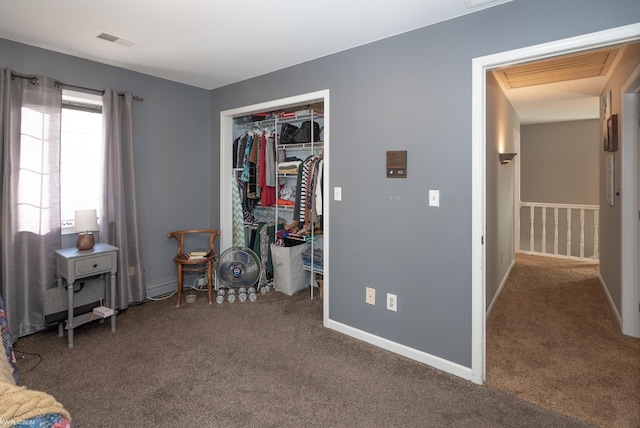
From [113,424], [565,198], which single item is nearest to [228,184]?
[113,424]

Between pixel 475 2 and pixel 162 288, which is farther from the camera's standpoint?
pixel 162 288

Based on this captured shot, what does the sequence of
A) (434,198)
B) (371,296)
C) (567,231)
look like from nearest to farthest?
(434,198) < (371,296) < (567,231)

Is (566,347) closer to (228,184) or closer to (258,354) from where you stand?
(258,354)

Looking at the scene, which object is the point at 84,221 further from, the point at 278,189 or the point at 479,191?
the point at 479,191

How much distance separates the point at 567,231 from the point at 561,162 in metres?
1.30

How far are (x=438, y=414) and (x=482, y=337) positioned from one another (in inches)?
22.8

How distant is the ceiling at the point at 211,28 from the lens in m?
2.09

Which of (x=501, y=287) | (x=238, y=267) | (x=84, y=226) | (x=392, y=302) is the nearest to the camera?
(x=392, y=302)

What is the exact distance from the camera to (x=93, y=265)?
2705 millimetres

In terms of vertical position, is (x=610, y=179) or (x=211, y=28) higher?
(x=211, y=28)

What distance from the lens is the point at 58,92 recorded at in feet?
9.28

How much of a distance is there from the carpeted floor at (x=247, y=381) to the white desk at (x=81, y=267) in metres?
0.14

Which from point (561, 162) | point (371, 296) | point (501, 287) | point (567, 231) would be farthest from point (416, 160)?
point (561, 162)

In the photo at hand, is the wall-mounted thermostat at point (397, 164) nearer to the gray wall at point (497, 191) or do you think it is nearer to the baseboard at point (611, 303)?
the gray wall at point (497, 191)
